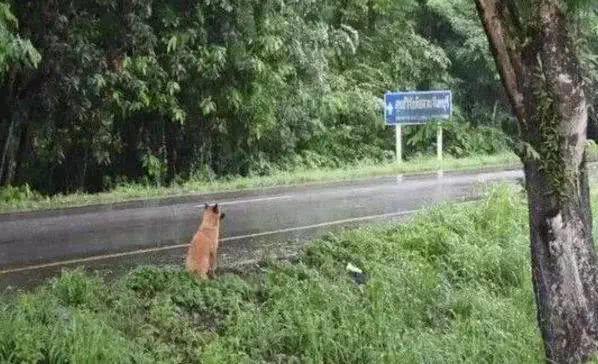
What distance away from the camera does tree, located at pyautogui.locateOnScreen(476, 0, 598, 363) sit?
5961 millimetres

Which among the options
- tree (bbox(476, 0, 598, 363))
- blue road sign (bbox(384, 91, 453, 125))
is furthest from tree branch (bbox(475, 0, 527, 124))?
blue road sign (bbox(384, 91, 453, 125))

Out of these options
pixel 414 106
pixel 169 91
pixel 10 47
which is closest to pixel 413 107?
pixel 414 106

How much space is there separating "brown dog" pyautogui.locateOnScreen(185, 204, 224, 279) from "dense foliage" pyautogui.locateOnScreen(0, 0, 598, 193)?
584cm

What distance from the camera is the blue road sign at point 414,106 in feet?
78.3

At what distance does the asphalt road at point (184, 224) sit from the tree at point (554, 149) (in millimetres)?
4288

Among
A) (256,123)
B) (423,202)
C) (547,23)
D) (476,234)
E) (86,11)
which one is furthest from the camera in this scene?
(256,123)

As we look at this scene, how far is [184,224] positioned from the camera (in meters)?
12.7

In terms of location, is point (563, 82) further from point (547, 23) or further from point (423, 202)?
point (423, 202)

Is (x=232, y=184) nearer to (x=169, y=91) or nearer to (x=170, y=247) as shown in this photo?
(x=169, y=91)

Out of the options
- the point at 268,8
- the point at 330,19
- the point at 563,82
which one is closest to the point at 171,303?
the point at 563,82

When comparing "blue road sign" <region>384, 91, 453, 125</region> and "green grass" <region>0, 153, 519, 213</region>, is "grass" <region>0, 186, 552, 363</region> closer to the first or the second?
"green grass" <region>0, 153, 519, 213</region>

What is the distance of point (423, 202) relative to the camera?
613 inches

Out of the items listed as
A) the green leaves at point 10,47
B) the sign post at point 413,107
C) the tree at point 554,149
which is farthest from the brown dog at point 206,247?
the sign post at point 413,107

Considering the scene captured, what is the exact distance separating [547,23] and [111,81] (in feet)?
43.2
